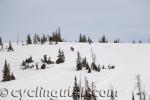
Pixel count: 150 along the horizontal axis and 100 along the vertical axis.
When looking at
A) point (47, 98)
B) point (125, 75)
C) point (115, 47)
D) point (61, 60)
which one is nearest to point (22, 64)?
point (61, 60)

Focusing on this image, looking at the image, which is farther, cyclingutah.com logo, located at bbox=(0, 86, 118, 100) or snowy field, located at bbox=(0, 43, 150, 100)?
snowy field, located at bbox=(0, 43, 150, 100)

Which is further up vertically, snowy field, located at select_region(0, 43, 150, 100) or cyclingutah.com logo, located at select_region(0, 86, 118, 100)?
snowy field, located at select_region(0, 43, 150, 100)

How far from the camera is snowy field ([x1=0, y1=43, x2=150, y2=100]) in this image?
6164cm

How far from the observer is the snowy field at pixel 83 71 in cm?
6164

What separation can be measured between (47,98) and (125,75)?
30639 mm

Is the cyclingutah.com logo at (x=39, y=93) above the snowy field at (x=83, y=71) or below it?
below

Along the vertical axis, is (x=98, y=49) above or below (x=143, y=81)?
above

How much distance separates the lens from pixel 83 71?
3059 inches

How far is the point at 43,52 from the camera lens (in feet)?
337

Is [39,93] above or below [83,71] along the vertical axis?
below

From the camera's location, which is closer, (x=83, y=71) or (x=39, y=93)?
(x=39, y=93)

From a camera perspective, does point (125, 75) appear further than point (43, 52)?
No

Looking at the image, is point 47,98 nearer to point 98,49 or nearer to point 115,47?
point 98,49

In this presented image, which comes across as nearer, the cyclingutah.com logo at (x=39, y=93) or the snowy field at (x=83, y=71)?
the cyclingutah.com logo at (x=39, y=93)
